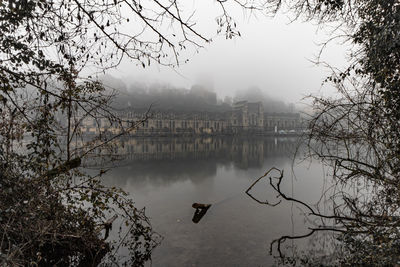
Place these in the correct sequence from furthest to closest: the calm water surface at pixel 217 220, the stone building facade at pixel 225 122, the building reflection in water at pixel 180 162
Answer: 1. the stone building facade at pixel 225 122
2. the building reflection in water at pixel 180 162
3. the calm water surface at pixel 217 220

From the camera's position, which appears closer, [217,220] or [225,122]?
[217,220]

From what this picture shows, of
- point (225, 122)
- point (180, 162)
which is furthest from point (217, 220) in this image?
point (225, 122)

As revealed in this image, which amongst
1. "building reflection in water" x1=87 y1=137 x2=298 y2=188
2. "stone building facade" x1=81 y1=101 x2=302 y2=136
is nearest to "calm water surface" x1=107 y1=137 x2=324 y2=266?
"building reflection in water" x1=87 y1=137 x2=298 y2=188

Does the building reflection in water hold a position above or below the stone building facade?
below

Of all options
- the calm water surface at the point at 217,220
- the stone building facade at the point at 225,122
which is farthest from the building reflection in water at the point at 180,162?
the stone building facade at the point at 225,122

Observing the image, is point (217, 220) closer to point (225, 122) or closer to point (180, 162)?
point (180, 162)

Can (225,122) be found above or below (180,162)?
above

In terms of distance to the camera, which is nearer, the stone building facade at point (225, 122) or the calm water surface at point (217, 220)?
the calm water surface at point (217, 220)

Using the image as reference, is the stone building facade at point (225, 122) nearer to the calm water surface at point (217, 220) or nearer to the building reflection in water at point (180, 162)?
the building reflection in water at point (180, 162)

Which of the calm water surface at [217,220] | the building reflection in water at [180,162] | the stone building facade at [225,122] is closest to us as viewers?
the calm water surface at [217,220]

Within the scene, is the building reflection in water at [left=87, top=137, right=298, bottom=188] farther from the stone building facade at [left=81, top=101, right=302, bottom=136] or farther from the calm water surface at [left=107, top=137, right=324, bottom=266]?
the stone building facade at [left=81, top=101, right=302, bottom=136]

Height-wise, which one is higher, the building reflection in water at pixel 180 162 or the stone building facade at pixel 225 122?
the stone building facade at pixel 225 122

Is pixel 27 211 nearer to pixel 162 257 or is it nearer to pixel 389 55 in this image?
pixel 162 257

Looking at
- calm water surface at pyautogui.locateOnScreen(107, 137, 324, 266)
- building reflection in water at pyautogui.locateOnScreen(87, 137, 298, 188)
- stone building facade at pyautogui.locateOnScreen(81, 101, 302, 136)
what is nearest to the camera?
calm water surface at pyautogui.locateOnScreen(107, 137, 324, 266)
